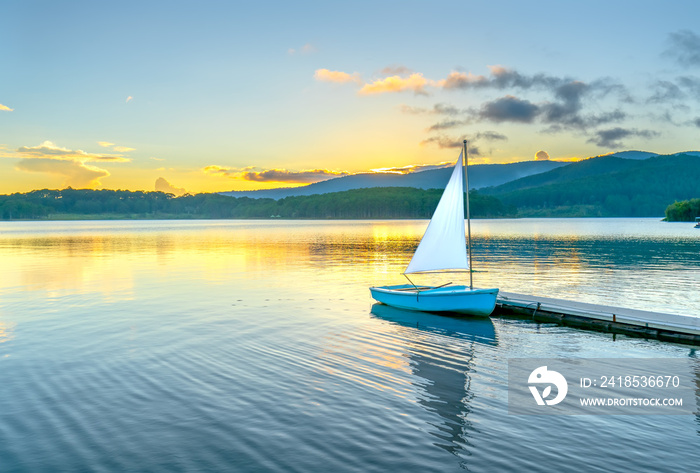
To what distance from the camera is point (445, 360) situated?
66.4 ft

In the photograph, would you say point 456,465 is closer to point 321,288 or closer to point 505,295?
point 505,295

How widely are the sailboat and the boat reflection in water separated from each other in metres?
0.66

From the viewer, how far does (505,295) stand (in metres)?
32.4

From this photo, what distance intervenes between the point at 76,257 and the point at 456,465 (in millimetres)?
75201

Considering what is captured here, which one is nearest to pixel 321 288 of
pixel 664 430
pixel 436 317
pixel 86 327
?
pixel 436 317

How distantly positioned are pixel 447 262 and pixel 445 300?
9.94ft

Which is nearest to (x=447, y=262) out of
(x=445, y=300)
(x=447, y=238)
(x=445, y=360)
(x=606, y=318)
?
(x=447, y=238)

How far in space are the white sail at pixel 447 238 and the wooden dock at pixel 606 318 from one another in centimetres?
389

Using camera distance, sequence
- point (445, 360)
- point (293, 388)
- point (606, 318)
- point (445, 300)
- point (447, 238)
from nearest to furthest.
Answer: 1. point (293, 388)
2. point (445, 360)
3. point (606, 318)
4. point (445, 300)
5. point (447, 238)

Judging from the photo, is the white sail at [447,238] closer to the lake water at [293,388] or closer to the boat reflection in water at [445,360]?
the boat reflection in water at [445,360]

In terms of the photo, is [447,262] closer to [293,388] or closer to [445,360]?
[445,360]

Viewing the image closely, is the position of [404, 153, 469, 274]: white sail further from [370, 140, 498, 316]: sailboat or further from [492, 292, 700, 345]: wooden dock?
[492, 292, 700, 345]: wooden dock

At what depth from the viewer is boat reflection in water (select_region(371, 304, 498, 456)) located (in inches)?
529

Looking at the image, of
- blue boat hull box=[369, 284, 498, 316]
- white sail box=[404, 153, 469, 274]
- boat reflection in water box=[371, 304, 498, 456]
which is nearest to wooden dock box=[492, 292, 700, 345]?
blue boat hull box=[369, 284, 498, 316]
